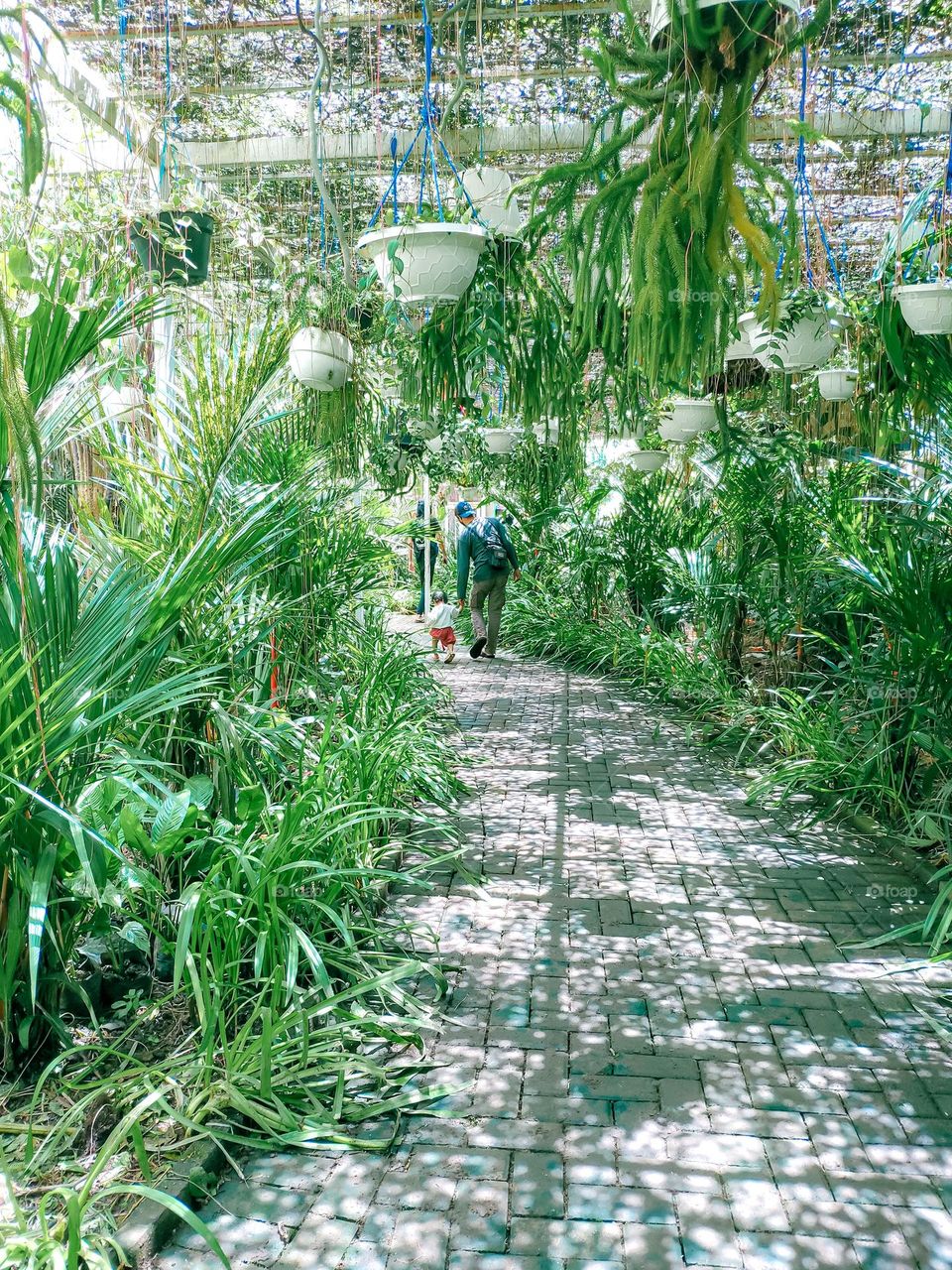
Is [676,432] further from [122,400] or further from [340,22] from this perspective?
[122,400]

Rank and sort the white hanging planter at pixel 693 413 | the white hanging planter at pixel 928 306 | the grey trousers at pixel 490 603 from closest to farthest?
the white hanging planter at pixel 928 306
the white hanging planter at pixel 693 413
the grey trousers at pixel 490 603

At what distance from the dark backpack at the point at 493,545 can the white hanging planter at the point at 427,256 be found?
21.0 ft

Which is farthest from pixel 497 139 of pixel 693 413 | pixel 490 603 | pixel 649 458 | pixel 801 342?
pixel 490 603

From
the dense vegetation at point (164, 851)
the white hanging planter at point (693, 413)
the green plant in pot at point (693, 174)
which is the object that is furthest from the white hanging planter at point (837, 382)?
the dense vegetation at point (164, 851)

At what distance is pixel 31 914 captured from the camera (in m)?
2.11

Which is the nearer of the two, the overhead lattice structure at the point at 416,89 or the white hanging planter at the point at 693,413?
the overhead lattice structure at the point at 416,89

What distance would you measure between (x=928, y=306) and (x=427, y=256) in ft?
6.29

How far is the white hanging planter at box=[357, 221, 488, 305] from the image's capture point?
318 cm

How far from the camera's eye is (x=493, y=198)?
14.8 ft

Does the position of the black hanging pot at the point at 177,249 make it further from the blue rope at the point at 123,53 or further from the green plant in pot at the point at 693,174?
the green plant in pot at the point at 693,174

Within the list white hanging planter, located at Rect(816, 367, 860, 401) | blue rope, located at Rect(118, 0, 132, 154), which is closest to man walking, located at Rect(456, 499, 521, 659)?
white hanging planter, located at Rect(816, 367, 860, 401)

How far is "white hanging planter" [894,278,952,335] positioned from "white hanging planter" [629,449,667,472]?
5504mm

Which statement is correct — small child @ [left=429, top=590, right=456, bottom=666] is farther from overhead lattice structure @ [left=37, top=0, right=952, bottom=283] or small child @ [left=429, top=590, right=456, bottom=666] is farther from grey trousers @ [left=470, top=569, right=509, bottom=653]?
overhead lattice structure @ [left=37, top=0, right=952, bottom=283]

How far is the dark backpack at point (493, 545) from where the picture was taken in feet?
32.2
